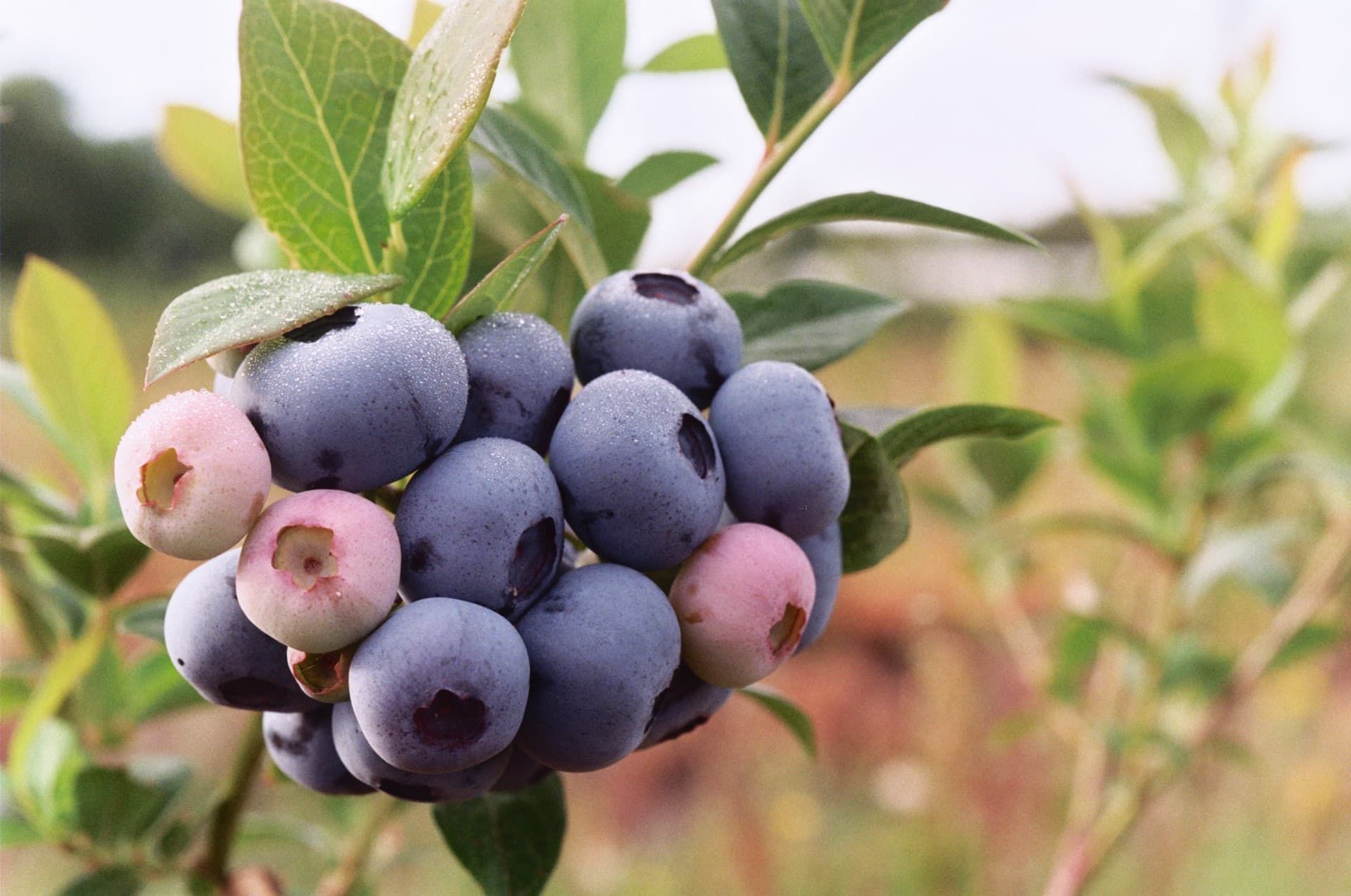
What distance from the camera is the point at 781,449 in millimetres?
360

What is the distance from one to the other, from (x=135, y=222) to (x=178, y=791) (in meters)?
12.9

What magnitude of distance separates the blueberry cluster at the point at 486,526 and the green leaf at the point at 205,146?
1.46 feet

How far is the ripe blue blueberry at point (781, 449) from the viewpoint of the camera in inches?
14.2

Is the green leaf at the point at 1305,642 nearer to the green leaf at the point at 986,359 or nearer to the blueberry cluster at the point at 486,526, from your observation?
the green leaf at the point at 986,359

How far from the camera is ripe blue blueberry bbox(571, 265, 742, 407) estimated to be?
1.24 feet

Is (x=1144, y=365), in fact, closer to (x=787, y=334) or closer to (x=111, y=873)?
(x=787, y=334)

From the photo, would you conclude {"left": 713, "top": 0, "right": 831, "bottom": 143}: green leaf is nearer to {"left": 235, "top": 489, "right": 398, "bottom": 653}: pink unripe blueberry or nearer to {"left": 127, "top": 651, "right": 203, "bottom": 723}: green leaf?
{"left": 235, "top": 489, "right": 398, "bottom": 653}: pink unripe blueberry

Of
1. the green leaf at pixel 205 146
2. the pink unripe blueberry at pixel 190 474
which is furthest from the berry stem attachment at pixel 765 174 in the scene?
the green leaf at pixel 205 146

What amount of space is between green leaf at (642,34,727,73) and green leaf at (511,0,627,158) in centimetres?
7

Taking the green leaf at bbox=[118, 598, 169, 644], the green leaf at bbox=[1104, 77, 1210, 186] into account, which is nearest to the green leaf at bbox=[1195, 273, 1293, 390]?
the green leaf at bbox=[1104, 77, 1210, 186]

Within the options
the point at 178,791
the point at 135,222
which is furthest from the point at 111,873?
the point at 135,222

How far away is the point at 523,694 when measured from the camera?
0.33 meters

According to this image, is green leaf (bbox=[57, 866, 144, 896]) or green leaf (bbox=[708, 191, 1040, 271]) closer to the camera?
green leaf (bbox=[708, 191, 1040, 271])

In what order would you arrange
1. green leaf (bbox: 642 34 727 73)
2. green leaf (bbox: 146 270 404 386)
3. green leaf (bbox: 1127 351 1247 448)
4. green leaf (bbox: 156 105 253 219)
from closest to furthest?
green leaf (bbox: 146 270 404 386) < green leaf (bbox: 642 34 727 73) < green leaf (bbox: 156 105 253 219) < green leaf (bbox: 1127 351 1247 448)
